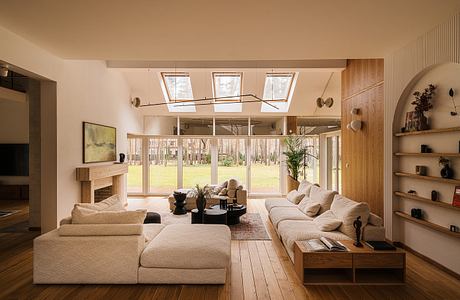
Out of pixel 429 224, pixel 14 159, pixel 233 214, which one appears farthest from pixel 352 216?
pixel 14 159

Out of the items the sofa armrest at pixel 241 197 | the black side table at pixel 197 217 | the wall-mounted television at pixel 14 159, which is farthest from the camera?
the wall-mounted television at pixel 14 159

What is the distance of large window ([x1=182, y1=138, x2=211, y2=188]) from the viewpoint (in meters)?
9.33

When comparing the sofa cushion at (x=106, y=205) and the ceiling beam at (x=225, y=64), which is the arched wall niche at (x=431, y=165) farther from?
the sofa cushion at (x=106, y=205)

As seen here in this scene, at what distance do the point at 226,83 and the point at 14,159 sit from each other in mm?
7104

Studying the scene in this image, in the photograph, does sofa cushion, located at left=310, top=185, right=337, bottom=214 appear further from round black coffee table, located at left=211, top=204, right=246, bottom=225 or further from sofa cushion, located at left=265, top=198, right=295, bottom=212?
round black coffee table, located at left=211, top=204, right=246, bottom=225

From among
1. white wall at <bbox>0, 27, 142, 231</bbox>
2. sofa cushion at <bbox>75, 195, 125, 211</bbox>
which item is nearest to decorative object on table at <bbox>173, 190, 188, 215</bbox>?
white wall at <bbox>0, 27, 142, 231</bbox>

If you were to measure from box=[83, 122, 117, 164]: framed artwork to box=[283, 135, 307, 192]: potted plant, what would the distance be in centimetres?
487

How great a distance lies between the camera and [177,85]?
816 cm

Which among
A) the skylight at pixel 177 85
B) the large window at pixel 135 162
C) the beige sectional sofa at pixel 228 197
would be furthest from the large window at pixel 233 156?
the large window at pixel 135 162

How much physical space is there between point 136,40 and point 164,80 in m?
4.09

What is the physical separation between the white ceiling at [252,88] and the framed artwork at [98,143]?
173cm

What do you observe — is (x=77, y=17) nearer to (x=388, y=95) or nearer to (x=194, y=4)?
(x=194, y=4)

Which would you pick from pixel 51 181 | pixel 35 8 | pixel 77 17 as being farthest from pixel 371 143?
pixel 51 181

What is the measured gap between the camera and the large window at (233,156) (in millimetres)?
9258
